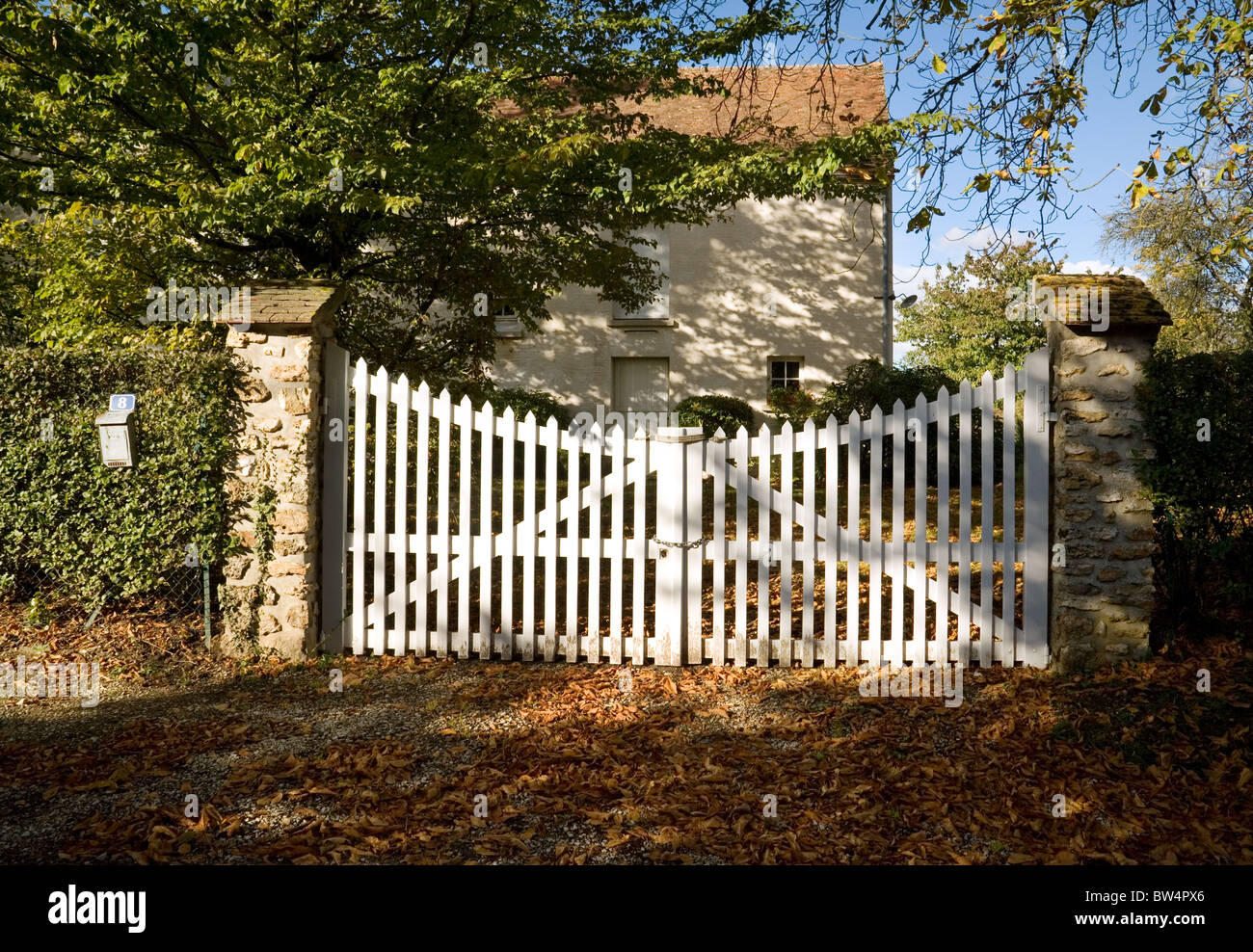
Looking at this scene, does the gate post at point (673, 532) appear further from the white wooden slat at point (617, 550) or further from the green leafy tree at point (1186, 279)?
the green leafy tree at point (1186, 279)

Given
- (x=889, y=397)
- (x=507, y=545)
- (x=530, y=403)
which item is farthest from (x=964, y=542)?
(x=530, y=403)

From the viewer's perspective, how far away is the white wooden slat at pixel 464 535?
214 inches

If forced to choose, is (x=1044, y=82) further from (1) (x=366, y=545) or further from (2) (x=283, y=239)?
(2) (x=283, y=239)

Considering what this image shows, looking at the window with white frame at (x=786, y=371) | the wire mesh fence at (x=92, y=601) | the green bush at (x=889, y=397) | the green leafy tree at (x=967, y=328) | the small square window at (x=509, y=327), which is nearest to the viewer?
the wire mesh fence at (x=92, y=601)

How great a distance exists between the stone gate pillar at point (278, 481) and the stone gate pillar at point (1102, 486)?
476cm

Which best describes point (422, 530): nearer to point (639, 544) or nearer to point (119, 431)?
point (639, 544)

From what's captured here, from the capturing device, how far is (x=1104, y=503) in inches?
194

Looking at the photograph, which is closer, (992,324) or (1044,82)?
(1044,82)

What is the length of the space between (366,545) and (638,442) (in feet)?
6.46

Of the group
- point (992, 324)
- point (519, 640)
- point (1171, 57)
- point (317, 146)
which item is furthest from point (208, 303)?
point (992, 324)

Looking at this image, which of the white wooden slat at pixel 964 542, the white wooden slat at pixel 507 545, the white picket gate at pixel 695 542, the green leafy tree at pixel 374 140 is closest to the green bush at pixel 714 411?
the green leafy tree at pixel 374 140

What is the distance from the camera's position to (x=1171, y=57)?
5.01 m

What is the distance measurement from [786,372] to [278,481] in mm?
14406

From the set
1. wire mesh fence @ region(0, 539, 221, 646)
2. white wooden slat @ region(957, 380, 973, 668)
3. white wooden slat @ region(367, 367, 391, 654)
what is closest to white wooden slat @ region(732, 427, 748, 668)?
white wooden slat @ region(957, 380, 973, 668)
